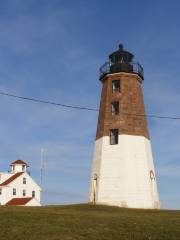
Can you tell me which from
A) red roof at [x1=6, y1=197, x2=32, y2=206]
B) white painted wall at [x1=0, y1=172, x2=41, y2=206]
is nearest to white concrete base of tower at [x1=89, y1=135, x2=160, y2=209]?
red roof at [x1=6, y1=197, x2=32, y2=206]

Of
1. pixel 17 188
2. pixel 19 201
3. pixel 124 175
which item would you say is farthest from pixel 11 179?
pixel 124 175

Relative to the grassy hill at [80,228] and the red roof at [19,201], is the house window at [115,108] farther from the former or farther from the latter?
the red roof at [19,201]

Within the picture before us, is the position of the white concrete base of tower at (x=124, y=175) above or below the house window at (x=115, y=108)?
below

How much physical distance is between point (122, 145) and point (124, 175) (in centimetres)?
314

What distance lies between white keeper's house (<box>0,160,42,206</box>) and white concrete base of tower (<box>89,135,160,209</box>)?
1378 inches

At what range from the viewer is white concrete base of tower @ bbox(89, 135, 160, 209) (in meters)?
42.7

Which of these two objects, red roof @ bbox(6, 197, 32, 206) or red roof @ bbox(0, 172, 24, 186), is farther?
red roof @ bbox(0, 172, 24, 186)

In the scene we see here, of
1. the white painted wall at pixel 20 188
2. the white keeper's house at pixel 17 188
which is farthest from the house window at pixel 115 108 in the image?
the white painted wall at pixel 20 188

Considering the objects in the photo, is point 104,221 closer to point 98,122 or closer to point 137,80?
point 98,122

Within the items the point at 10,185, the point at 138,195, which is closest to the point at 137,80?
the point at 138,195

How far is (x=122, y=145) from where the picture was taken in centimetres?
4425

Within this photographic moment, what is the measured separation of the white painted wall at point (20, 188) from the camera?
7862cm

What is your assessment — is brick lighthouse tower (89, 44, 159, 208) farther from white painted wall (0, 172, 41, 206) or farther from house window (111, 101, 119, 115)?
white painted wall (0, 172, 41, 206)

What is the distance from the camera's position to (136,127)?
149 ft
